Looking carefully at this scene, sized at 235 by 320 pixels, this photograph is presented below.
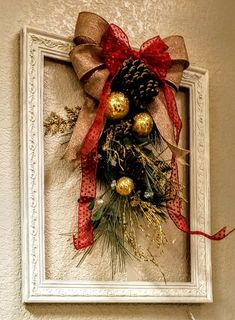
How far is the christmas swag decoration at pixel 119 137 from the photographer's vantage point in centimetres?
126

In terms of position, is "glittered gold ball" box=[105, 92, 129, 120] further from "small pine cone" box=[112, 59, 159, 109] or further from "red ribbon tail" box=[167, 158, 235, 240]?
"red ribbon tail" box=[167, 158, 235, 240]

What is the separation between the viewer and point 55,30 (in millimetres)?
1294

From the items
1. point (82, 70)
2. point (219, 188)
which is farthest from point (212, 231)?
point (82, 70)

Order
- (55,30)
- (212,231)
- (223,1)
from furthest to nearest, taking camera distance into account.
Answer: (223,1), (212,231), (55,30)

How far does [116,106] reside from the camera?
127 centimetres

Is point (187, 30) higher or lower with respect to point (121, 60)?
higher

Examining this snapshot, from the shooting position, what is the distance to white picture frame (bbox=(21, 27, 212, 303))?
3.88 ft

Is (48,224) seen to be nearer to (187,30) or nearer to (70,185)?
(70,185)

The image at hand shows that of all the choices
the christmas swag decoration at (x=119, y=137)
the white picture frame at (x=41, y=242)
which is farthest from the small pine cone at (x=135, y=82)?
the white picture frame at (x=41, y=242)

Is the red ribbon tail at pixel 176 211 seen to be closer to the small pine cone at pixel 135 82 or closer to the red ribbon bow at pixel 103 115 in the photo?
the red ribbon bow at pixel 103 115

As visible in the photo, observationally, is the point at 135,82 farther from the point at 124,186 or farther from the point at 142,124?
the point at 124,186

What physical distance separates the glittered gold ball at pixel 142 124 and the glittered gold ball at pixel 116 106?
0.11ft

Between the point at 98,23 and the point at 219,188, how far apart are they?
45 cm

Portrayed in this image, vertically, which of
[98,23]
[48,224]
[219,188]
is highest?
[98,23]
